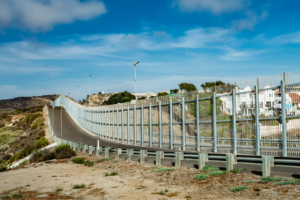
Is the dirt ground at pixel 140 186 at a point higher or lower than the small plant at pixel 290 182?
lower

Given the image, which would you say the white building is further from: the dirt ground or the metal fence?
the dirt ground

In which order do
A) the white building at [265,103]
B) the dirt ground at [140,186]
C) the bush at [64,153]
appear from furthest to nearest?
1. the bush at [64,153]
2. the white building at [265,103]
3. the dirt ground at [140,186]

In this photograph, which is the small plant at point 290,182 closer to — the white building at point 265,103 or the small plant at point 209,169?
the small plant at point 209,169

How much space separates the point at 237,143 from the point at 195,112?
187 inches

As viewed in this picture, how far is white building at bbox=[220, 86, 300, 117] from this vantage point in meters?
13.8

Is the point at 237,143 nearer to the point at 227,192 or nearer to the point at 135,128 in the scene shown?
the point at 227,192

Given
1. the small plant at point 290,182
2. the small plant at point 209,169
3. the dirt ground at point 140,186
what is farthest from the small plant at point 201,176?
the small plant at point 290,182

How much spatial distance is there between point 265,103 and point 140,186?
769cm

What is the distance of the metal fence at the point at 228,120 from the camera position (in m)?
13.9

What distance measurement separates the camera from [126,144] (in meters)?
34.1

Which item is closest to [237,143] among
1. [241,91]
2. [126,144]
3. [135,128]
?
[241,91]

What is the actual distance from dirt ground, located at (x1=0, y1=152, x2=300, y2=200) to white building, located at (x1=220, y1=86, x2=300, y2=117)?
4.69 m

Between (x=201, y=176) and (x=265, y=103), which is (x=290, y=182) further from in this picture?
(x=265, y=103)

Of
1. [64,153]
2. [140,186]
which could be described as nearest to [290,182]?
[140,186]
